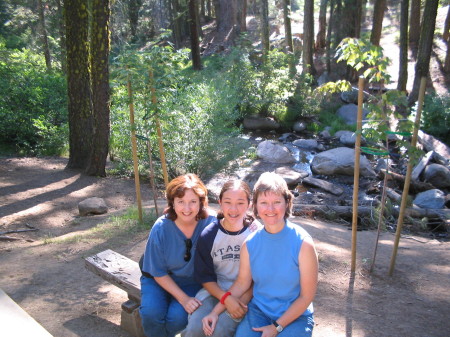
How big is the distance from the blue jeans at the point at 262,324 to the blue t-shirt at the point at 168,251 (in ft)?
1.74

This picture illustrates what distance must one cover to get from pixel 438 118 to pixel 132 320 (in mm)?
13337

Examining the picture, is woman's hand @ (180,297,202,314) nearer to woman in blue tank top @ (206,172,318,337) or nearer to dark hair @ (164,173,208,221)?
woman in blue tank top @ (206,172,318,337)

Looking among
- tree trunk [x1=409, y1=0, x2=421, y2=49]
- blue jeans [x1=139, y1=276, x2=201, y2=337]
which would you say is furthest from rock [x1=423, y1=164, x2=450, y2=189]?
tree trunk [x1=409, y1=0, x2=421, y2=49]

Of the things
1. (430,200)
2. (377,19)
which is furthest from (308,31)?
(430,200)

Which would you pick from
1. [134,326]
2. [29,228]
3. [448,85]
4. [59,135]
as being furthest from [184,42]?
[134,326]

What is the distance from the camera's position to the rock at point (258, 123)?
16.1 metres

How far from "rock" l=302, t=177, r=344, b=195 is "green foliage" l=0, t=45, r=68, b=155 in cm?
598

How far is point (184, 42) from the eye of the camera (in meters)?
30.9

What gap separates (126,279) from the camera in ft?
10.9

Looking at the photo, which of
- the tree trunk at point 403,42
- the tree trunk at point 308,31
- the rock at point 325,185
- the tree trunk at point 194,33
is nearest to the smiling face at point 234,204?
the rock at point 325,185

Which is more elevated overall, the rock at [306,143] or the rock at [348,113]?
the rock at [348,113]

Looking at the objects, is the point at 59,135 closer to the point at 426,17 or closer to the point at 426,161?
the point at 426,161

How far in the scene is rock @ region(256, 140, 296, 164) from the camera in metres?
12.4

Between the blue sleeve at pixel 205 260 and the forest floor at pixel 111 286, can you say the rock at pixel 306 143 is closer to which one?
the forest floor at pixel 111 286
